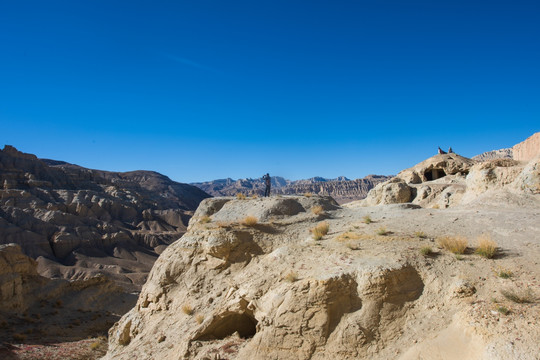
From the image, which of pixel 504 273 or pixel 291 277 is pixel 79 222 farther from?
pixel 504 273

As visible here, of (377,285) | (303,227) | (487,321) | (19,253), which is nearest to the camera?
(487,321)

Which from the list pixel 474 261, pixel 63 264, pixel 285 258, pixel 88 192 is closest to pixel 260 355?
pixel 285 258

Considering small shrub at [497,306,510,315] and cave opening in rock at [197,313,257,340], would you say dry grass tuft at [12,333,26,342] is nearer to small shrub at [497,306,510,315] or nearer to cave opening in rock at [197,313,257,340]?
cave opening in rock at [197,313,257,340]

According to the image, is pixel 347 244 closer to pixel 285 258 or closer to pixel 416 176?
pixel 285 258

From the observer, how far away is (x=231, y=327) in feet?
29.4

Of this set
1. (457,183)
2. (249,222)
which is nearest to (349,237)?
(249,222)

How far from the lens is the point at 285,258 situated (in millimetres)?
9227

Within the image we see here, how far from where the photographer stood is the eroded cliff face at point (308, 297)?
6.34 m

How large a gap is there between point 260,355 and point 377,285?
2.99m

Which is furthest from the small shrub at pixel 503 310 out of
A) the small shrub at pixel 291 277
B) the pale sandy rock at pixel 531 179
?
the pale sandy rock at pixel 531 179

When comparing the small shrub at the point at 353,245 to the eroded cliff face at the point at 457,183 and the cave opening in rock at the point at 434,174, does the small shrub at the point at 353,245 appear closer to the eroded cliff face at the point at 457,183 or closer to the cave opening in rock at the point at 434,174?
the eroded cliff face at the point at 457,183

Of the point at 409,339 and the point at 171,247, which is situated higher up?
the point at 171,247

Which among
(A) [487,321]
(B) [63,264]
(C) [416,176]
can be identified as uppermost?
(C) [416,176]

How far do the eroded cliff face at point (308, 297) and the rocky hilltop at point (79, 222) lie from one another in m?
38.6
